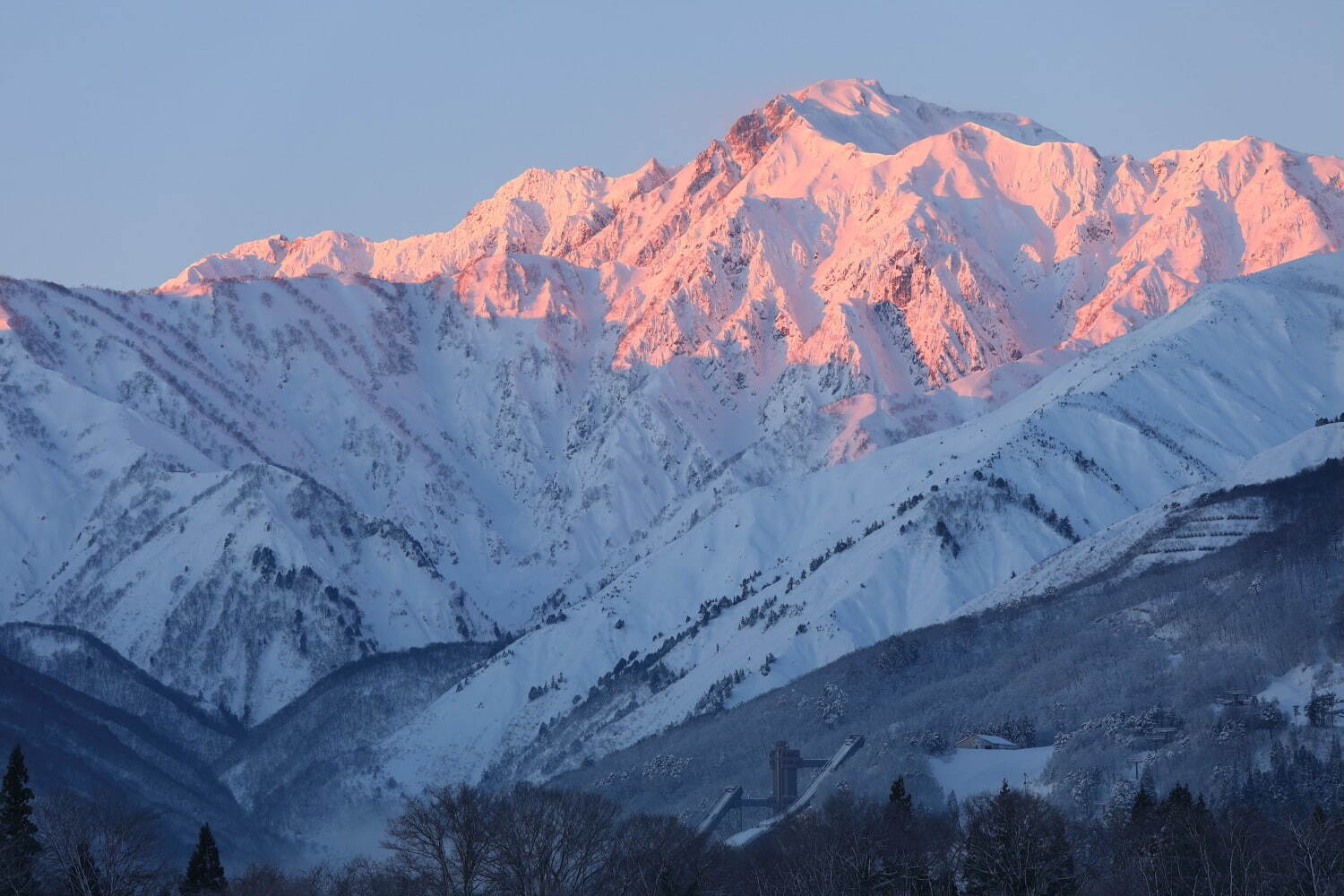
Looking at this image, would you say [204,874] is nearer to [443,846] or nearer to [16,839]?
[16,839]

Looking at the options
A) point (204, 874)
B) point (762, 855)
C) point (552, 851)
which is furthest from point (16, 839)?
point (762, 855)

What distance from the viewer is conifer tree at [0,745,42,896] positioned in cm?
12800

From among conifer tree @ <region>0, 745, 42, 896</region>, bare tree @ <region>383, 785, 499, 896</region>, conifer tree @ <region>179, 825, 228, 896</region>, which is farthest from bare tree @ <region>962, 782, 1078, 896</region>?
conifer tree @ <region>0, 745, 42, 896</region>

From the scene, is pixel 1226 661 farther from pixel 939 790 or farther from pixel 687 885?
pixel 687 885

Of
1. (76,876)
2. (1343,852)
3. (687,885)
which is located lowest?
(1343,852)

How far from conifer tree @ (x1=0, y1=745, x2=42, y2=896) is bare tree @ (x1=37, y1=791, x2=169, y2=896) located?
2.96 meters

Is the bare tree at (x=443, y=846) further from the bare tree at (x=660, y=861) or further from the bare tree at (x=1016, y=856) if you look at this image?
the bare tree at (x=1016, y=856)

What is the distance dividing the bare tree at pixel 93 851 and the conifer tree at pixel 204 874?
7.22 ft

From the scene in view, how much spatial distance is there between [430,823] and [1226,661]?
8147 cm

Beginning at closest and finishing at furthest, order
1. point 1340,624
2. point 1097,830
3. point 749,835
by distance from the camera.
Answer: point 1097,830, point 749,835, point 1340,624

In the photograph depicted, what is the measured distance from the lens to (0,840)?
13038 cm

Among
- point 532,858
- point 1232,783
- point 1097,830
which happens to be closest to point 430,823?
point 532,858

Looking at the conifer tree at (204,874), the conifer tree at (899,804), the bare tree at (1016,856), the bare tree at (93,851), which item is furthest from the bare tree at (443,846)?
→ the bare tree at (1016,856)

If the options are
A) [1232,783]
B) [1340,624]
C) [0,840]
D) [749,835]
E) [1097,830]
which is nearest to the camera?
[0,840]
